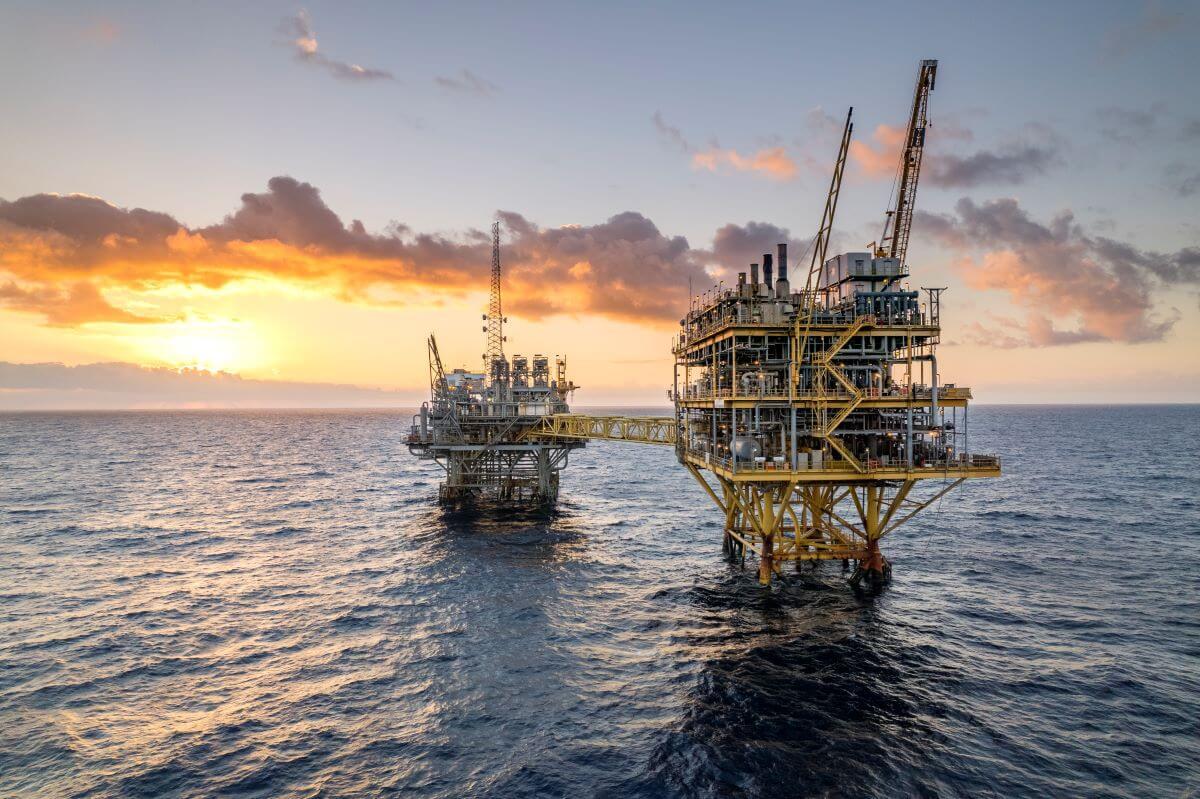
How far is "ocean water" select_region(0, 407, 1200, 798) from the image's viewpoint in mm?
22609

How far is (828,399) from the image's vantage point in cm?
3728

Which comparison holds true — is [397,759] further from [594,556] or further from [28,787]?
[594,556]

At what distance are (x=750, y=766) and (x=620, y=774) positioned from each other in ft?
16.0

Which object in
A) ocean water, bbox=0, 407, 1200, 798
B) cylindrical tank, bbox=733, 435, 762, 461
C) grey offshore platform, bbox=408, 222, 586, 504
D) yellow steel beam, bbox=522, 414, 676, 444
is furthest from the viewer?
grey offshore platform, bbox=408, 222, 586, 504

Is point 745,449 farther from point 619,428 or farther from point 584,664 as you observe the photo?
point 619,428

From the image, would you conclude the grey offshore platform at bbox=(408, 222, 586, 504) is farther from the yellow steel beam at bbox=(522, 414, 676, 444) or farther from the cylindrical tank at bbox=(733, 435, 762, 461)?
the cylindrical tank at bbox=(733, 435, 762, 461)

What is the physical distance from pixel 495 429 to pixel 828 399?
4327 cm

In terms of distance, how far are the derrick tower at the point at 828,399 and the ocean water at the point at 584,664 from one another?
21.0 feet

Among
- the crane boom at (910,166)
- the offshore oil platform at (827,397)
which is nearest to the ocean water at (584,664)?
the offshore oil platform at (827,397)

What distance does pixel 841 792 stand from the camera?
2117 centimetres

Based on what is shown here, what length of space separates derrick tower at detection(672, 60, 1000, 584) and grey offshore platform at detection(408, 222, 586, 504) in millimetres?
30550

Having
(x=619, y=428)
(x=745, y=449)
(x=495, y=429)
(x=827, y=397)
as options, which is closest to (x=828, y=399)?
(x=827, y=397)

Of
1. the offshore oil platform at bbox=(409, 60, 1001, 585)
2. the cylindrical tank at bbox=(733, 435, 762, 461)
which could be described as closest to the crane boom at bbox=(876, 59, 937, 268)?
the offshore oil platform at bbox=(409, 60, 1001, 585)

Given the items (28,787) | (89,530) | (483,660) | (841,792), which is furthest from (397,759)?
(89,530)
